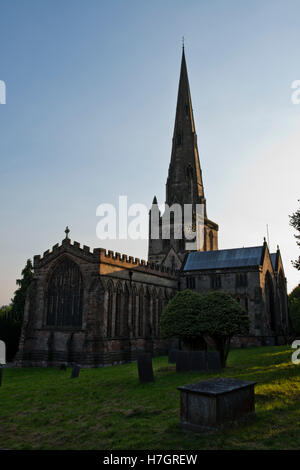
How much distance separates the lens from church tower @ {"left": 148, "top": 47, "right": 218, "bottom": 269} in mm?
56062

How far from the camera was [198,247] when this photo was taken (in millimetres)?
55281

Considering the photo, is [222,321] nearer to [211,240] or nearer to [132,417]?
[132,417]

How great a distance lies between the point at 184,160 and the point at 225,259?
2111cm

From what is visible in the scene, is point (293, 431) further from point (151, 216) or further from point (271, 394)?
point (151, 216)

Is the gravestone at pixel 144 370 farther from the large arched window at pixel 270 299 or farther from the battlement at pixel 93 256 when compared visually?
the large arched window at pixel 270 299

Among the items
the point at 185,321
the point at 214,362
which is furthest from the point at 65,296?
the point at 214,362

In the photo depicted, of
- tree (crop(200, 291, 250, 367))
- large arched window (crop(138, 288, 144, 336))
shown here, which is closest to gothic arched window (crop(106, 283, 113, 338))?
large arched window (crop(138, 288, 144, 336))

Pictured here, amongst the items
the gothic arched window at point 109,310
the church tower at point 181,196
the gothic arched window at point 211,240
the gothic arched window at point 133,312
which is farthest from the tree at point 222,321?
the gothic arched window at point 211,240

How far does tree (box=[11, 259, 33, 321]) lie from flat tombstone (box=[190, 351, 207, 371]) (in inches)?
1268

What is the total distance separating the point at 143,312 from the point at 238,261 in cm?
1484

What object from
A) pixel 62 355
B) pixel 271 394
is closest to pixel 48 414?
pixel 271 394

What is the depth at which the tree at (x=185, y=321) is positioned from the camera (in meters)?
22.9

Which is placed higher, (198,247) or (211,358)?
(198,247)

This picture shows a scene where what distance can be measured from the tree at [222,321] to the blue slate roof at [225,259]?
2173 cm
